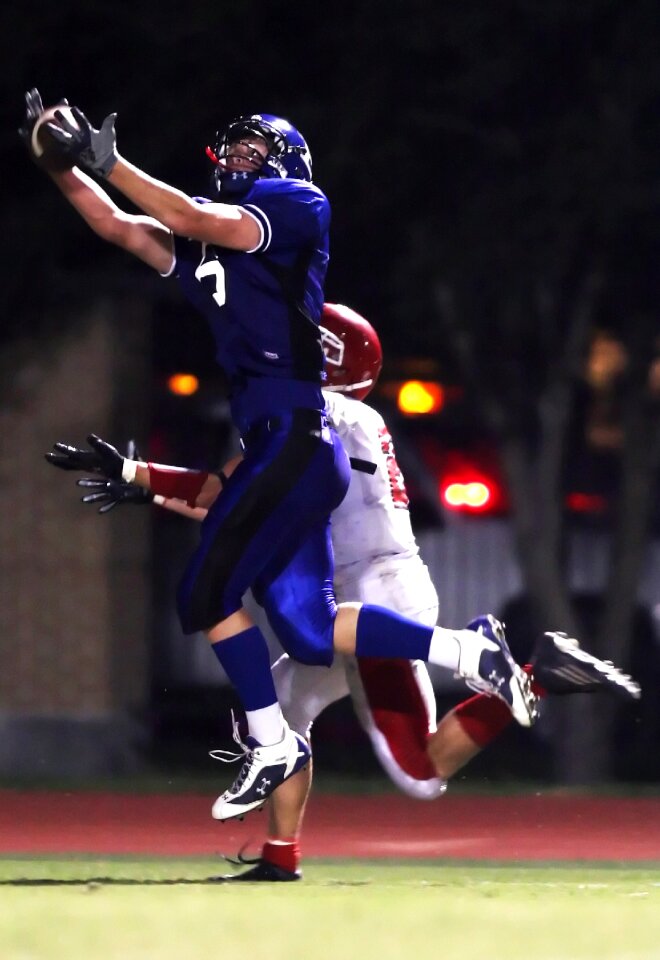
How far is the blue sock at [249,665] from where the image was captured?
6984 millimetres

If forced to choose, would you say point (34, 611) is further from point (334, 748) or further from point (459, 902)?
A: point (459, 902)

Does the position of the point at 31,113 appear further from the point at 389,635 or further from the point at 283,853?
the point at 283,853

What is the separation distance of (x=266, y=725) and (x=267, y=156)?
1.79m

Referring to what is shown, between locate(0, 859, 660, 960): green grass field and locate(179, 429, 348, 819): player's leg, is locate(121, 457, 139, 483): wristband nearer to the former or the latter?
locate(179, 429, 348, 819): player's leg

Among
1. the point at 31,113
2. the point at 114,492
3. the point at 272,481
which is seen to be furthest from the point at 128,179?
the point at 114,492

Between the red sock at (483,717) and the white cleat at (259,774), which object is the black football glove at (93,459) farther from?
the red sock at (483,717)

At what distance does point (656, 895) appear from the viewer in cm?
693

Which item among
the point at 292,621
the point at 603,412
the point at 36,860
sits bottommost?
the point at 36,860

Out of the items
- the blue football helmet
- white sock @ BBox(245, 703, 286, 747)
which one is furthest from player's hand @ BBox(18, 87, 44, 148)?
white sock @ BBox(245, 703, 286, 747)

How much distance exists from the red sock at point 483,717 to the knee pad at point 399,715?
0.65ft

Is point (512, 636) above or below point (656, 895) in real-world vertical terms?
above

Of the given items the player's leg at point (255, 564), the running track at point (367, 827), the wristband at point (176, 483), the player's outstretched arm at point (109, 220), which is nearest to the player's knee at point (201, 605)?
the player's leg at point (255, 564)

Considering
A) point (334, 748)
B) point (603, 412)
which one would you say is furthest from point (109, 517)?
point (603, 412)

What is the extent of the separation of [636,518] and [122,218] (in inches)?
240
